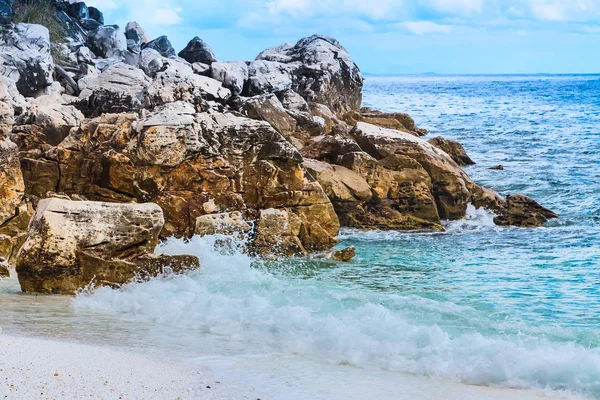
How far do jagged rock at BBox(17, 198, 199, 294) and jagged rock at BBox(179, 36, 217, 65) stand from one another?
71.8 feet

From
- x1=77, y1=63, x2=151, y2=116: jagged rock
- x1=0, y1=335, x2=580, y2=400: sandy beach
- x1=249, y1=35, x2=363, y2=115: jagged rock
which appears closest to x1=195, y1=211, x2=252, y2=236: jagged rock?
x1=0, y1=335, x2=580, y2=400: sandy beach

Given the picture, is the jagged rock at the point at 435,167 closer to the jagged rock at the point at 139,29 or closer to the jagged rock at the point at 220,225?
the jagged rock at the point at 220,225

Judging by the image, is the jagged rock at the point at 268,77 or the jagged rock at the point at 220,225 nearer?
the jagged rock at the point at 220,225

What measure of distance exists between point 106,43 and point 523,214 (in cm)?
2016

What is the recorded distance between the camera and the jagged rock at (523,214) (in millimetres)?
16516

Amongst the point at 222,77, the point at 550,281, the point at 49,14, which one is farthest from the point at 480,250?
the point at 49,14

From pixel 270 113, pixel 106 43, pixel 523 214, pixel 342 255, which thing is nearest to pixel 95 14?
pixel 106 43

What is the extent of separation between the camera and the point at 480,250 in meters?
14.0

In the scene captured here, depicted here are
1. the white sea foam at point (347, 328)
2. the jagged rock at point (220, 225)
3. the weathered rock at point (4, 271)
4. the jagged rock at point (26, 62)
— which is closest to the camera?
the white sea foam at point (347, 328)

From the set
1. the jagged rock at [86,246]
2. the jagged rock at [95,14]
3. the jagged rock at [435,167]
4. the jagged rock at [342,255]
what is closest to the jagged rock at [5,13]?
the jagged rock at [95,14]

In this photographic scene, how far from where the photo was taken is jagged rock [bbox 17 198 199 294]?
9.47 metres

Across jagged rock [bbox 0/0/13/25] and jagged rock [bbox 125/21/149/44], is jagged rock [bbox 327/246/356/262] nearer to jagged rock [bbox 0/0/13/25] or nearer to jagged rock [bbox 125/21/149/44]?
jagged rock [bbox 0/0/13/25]

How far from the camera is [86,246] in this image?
966 centimetres

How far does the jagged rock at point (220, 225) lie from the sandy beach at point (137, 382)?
5.29 meters
